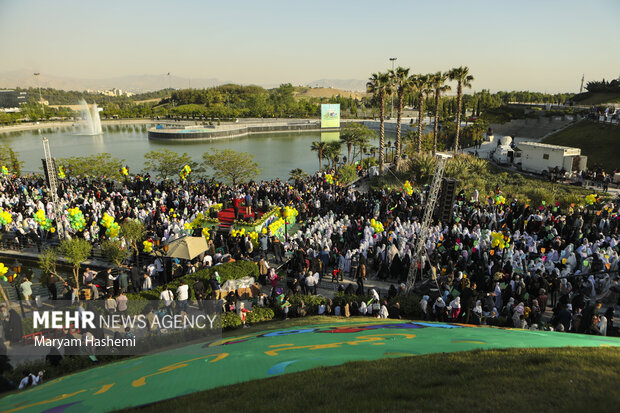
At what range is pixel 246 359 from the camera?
6469mm

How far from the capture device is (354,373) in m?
5.13

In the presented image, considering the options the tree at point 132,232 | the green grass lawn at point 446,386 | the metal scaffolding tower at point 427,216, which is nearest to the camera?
the green grass lawn at point 446,386

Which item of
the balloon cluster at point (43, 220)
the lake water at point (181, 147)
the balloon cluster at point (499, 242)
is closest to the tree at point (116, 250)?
the balloon cluster at point (43, 220)

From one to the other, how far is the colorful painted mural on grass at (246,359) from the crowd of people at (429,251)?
2.35 m

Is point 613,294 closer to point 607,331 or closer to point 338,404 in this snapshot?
point 607,331

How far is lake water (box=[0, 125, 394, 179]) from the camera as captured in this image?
51688 millimetres

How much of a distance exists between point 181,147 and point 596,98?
71942 millimetres

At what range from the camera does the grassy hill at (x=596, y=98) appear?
5750cm

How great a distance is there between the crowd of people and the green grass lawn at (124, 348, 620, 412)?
4.57 metres

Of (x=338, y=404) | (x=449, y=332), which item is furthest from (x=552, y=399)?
(x=449, y=332)

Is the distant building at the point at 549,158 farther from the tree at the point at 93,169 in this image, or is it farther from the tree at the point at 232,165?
the tree at the point at 93,169

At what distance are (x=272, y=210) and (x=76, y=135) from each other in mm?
84402

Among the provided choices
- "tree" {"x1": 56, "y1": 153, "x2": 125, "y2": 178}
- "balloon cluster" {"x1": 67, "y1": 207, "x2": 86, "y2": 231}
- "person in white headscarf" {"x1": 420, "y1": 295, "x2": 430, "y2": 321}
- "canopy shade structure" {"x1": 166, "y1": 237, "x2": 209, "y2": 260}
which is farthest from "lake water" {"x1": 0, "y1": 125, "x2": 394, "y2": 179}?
"person in white headscarf" {"x1": 420, "y1": 295, "x2": 430, "y2": 321}

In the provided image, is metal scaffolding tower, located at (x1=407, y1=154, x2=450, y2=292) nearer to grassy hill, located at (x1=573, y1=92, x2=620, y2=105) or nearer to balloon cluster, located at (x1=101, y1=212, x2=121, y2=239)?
balloon cluster, located at (x1=101, y1=212, x2=121, y2=239)
